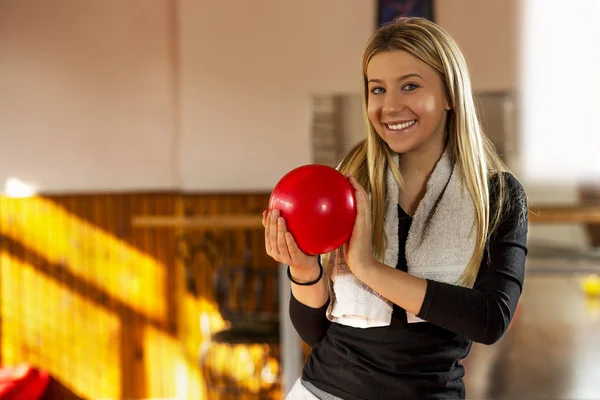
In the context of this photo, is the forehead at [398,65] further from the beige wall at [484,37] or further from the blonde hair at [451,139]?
the beige wall at [484,37]

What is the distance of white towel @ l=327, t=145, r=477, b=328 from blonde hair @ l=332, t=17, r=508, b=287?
0.05 feet

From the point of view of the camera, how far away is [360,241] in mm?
1157

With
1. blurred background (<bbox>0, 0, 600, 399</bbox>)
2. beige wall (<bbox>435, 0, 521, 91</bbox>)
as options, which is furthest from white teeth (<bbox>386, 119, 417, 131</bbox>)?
beige wall (<bbox>435, 0, 521, 91</bbox>)

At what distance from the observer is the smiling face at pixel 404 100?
1.19 meters

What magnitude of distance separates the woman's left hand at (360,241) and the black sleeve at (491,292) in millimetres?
106

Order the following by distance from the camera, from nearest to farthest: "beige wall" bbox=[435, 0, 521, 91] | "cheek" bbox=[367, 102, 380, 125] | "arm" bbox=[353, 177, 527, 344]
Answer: "arm" bbox=[353, 177, 527, 344] < "cheek" bbox=[367, 102, 380, 125] < "beige wall" bbox=[435, 0, 521, 91]

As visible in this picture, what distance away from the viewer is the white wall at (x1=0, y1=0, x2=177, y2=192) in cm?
464

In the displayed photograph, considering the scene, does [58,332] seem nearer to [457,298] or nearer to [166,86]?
[166,86]

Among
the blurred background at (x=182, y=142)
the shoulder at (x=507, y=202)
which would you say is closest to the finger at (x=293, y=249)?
the shoulder at (x=507, y=202)

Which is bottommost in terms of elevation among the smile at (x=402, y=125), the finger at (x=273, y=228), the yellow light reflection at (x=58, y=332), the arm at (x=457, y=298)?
the yellow light reflection at (x=58, y=332)

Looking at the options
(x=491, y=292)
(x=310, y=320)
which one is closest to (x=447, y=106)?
(x=491, y=292)

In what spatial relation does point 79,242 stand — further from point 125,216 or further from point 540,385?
point 540,385

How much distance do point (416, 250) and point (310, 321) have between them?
23cm

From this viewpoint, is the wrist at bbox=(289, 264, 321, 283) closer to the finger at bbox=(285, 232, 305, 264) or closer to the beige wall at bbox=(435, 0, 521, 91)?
the finger at bbox=(285, 232, 305, 264)
